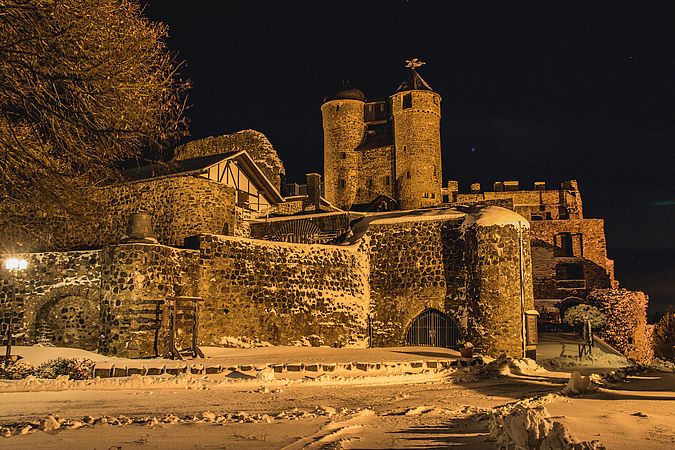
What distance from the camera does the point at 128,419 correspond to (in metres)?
9.68

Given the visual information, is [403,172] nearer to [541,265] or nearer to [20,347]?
[541,265]

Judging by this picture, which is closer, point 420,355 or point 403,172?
point 420,355

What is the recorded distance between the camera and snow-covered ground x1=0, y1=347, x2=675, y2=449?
8039 mm

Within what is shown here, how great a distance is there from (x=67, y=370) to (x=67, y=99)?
765cm

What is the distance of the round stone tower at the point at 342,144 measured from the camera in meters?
48.5

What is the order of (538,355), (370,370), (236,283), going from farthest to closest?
(538,355), (236,283), (370,370)

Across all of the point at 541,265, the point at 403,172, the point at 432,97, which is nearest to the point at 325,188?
the point at 403,172

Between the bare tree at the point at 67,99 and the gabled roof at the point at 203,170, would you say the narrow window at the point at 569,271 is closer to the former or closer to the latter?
the gabled roof at the point at 203,170

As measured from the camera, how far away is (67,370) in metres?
14.9

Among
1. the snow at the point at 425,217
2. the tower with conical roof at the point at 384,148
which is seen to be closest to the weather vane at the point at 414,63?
the tower with conical roof at the point at 384,148

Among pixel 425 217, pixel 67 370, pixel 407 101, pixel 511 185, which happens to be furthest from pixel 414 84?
pixel 67 370

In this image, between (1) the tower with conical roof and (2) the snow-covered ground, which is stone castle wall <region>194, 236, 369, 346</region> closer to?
(2) the snow-covered ground

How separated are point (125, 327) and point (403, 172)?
2903cm

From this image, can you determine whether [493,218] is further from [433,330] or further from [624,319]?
[624,319]
